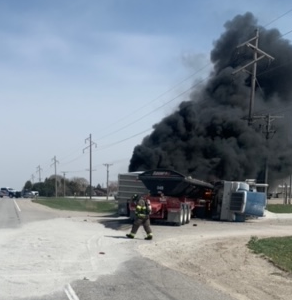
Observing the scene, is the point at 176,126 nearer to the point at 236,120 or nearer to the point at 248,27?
the point at 236,120

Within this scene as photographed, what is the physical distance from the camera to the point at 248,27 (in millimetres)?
49625

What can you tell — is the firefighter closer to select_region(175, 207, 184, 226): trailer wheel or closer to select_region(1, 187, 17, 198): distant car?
select_region(175, 207, 184, 226): trailer wheel

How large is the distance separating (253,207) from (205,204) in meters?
2.74

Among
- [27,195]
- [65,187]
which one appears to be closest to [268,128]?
[27,195]

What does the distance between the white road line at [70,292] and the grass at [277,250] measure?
4852mm

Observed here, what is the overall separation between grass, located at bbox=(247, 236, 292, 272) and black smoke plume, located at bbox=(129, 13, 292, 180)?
21.6 metres

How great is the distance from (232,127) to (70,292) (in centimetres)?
3373

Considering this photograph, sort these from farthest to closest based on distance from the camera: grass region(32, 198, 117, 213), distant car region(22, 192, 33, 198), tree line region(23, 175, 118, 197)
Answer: tree line region(23, 175, 118, 197) → distant car region(22, 192, 33, 198) → grass region(32, 198, 117, 213)

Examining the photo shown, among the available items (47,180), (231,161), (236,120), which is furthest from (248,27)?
(47,180)

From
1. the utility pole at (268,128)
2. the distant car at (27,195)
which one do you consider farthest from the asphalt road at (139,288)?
the distant car at (27,195)

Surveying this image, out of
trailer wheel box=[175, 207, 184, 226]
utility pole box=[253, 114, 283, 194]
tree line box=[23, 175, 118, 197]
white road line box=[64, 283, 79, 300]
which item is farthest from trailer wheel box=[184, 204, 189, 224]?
tree line box=[23, 175, 118, 197]

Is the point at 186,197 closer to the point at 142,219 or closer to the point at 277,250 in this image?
the point at 142,219

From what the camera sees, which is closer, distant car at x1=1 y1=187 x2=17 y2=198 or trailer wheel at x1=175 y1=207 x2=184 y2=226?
trailer wheel at x1=175 y1=207 x2=184 y2=226

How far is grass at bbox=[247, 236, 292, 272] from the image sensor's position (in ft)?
40.8
